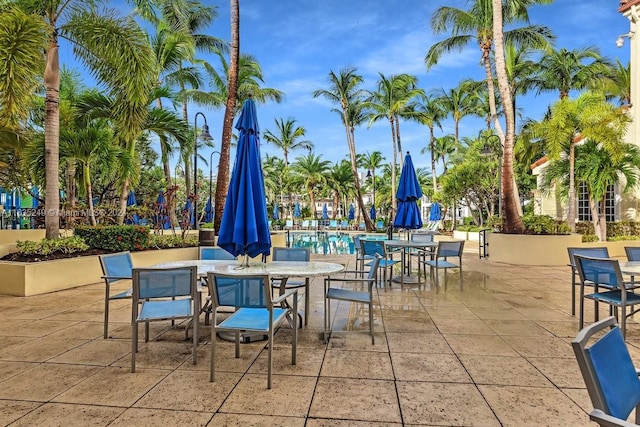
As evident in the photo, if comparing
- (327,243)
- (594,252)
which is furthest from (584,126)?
(327,243)

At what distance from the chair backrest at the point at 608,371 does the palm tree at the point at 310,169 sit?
33166 mm

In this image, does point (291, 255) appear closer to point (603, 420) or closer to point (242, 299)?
point (242, 299)

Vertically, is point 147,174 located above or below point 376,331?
above

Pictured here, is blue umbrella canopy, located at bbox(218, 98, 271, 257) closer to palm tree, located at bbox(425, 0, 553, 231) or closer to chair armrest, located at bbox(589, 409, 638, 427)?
chair armrest, located at bbox(589, 409, 638, 427)

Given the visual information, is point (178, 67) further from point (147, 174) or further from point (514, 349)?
point (514, 349)

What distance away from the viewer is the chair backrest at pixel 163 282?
3281 millimetres

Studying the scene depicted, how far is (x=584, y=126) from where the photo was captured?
11.4 metres

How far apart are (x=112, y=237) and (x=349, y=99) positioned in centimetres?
1884

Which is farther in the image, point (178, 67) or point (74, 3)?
point (178, 67)

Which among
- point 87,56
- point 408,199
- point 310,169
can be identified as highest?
point 310,169

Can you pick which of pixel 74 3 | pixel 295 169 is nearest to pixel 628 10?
pixel 74 3

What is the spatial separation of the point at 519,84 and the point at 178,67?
15.1 metres

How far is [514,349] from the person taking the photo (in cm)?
376

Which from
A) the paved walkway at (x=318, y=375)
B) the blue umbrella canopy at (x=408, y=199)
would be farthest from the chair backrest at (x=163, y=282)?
the blue umbrella canopy at (x=408, y=199)
